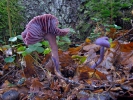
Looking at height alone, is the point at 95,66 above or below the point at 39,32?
below

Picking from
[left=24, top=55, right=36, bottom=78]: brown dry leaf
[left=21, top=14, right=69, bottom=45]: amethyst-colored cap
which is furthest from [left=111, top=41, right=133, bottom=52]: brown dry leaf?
[left=24, top=55, right=36, bottom=78]: brown dry leaf

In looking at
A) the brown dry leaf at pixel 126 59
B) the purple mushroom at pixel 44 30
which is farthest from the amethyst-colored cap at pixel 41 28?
the brown dry leaf at pixel 126 59

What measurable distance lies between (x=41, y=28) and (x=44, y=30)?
25 mm

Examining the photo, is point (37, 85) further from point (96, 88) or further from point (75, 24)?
point (75, 24)

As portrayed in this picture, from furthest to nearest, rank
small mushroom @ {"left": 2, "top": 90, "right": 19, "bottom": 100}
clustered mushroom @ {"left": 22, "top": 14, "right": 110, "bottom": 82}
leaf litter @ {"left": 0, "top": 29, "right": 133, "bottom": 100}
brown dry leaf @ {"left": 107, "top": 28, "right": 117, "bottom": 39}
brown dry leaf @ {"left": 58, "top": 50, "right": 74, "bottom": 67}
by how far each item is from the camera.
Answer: brown dry leaf @ {"left": 107, "top": 28, "right": 117, "bottom": 39}
brown dry leaf @ {"left": 58, "top": 50, "right": 74, "bottom": 67}
clustered mushroom @ {"left": 22, "top": 14, "right": 110, "bottom": 82}
small mushroom @ {"left": 2, "top": 90, "right": 19, "bottom": 100}
leaf litter @ {"left": 0, "top": 29, "right": 133, "bottom": 100}

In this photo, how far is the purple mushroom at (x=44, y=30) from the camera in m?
1.47

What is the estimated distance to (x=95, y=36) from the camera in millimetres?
2330

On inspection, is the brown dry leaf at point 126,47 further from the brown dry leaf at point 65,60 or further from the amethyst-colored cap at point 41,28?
the amethyst-colored cap at point 41,28

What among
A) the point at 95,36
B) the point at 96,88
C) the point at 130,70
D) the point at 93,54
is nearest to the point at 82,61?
the point at 93,54

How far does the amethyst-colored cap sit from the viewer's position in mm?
1465

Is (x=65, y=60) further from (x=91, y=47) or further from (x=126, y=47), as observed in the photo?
(x=126, y=47)

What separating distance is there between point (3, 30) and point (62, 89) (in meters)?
1.59

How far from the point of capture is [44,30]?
4.96 feet

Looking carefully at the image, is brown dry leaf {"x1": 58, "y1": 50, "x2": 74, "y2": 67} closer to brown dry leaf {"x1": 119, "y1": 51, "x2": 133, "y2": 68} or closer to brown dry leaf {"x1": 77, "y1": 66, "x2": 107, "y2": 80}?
brown dry leaf {"x1": 77, "y1": 66, "x2": 107, "y2": 80}
